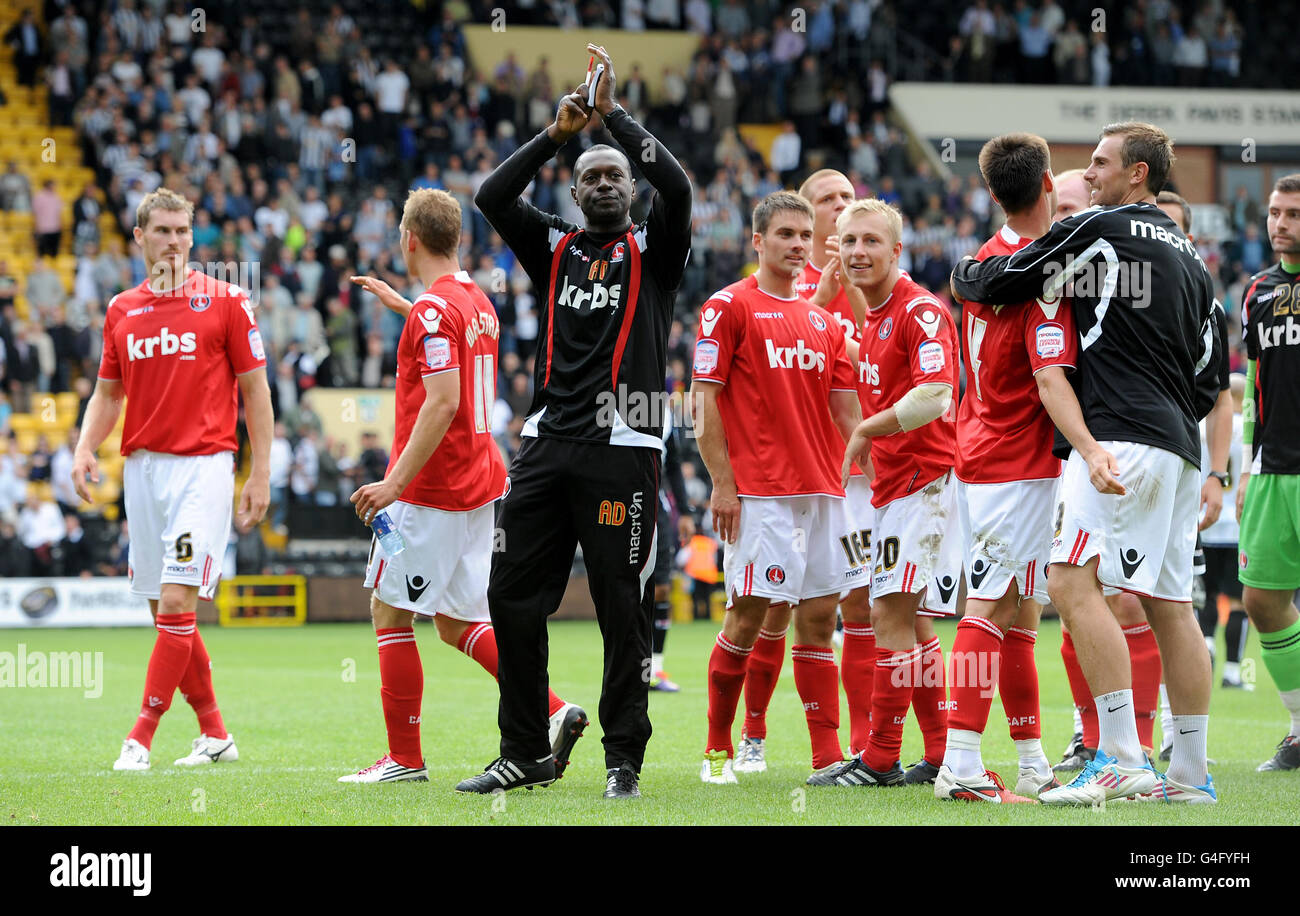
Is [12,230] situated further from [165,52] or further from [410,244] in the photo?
[410,244]

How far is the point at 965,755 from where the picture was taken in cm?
581

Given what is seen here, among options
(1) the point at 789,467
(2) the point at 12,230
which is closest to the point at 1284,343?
(1) the point at 789,467

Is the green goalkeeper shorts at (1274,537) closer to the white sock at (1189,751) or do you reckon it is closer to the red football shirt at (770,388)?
the white sock at (1189,751)

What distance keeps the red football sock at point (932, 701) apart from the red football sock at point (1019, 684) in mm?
398

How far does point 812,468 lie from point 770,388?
1.37ft

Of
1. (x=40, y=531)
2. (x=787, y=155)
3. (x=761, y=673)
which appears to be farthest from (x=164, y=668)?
(x=787, y=155)

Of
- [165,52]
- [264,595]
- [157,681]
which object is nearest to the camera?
[157,681]

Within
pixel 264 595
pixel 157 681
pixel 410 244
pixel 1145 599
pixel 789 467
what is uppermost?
pixel 410 244

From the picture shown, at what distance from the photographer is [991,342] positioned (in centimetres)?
609

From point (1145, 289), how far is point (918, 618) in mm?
1948

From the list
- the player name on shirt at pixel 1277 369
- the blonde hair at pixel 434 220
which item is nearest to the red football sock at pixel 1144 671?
the player name on shirt at pixel 1277 369

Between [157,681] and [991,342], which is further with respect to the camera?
[157,681]

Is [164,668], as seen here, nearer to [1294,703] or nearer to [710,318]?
[710,318]

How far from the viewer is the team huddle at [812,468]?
5.72 m
